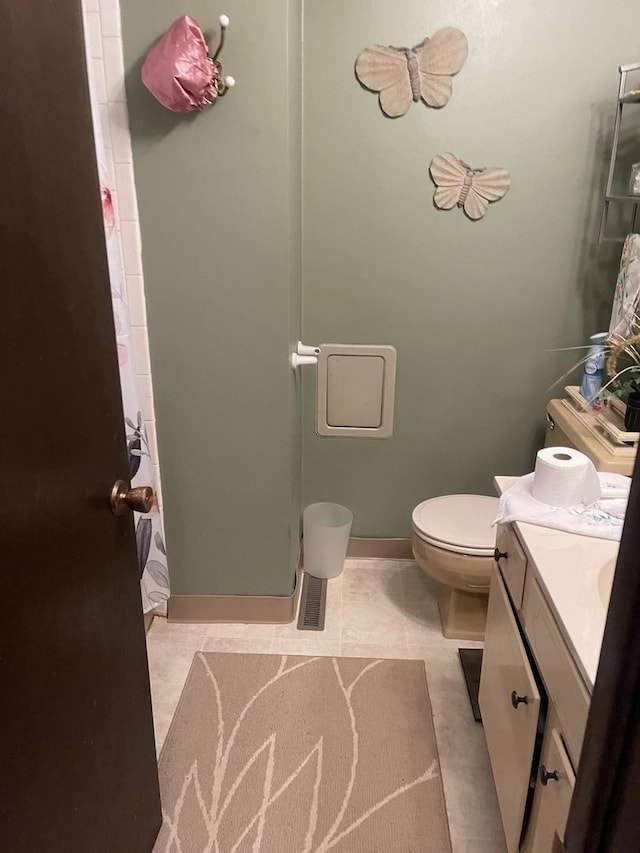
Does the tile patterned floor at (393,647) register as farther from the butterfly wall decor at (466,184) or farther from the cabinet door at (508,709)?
the butterfly wall decor at (466,184)

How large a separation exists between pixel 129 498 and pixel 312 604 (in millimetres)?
1389

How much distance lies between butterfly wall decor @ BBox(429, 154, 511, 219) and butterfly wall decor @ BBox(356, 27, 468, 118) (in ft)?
0.64

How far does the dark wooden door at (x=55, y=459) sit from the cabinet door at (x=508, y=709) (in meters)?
0.79

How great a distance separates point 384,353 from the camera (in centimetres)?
238

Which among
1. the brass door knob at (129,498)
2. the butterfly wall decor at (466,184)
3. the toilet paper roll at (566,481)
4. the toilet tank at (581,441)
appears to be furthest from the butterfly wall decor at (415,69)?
the brass door knob at (129,498)

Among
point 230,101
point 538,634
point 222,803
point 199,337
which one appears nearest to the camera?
point 538,634

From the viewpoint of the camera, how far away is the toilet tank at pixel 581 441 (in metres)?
1.66

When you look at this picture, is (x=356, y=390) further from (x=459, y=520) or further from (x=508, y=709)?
(x=508, y=709)

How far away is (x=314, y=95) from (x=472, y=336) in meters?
1.00

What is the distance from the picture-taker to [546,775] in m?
1.12

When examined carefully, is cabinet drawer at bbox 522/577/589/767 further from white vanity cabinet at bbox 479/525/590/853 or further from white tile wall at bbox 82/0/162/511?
white tile wall at bbox 82/0/162/511

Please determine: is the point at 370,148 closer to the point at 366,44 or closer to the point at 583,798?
the point at 366,44

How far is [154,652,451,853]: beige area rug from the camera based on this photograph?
153 cm

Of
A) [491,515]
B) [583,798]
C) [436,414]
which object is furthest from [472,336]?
[583,798]
